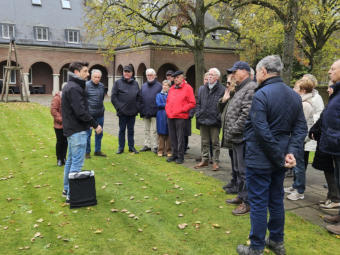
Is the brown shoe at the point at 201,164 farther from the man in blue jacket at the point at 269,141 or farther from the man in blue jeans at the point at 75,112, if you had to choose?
the man in blue jacket at the point at 269,141

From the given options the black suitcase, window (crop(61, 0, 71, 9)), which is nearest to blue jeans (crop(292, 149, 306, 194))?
the black suitcase

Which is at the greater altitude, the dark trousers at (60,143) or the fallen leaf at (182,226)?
the dark trousers at (60,143)

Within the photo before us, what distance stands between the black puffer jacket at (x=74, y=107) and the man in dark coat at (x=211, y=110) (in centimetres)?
279

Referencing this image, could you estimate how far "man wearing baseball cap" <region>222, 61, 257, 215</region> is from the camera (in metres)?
4.90

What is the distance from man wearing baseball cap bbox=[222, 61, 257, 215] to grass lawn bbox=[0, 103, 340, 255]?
27cm

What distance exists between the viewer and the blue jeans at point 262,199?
3586mm

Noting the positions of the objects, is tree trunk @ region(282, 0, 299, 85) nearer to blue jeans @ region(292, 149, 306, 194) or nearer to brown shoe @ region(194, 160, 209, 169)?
brown shoe @ region(194, 160, 209, 169)

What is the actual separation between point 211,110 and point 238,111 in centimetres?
190

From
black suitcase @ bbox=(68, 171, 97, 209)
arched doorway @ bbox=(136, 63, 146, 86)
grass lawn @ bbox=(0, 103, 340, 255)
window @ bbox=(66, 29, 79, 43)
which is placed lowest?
grass lawn @ bbox=(0, 103, 340, 255)

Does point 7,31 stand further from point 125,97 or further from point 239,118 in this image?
point 239,118

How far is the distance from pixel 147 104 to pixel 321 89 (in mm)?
14863

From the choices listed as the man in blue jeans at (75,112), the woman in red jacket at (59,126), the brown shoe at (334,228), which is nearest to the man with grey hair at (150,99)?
the woman in red jacket at (59,126)

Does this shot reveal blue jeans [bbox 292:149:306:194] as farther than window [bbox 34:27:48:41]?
No

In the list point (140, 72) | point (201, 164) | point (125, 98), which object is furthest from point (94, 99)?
point (140, 72)
